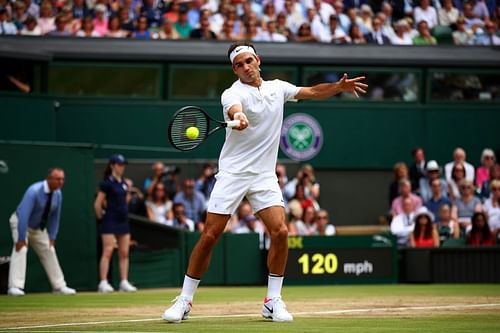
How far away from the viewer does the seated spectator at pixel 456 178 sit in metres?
21.2

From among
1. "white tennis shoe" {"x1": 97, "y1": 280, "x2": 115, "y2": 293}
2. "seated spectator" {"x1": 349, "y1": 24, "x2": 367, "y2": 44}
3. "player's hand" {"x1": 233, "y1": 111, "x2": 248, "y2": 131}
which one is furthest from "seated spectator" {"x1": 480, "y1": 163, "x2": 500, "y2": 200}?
"player's hand" {"x1": 233, "y1": 111, "x2": 248, "y2": 131}

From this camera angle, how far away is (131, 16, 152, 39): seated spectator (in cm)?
2278

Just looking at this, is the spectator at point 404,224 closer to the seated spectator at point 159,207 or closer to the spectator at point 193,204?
the spectator at point 193,204

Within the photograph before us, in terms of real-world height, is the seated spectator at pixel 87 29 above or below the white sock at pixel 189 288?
above

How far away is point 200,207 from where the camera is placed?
66.6 ft

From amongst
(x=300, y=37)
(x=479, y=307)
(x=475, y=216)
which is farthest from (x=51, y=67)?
(x=479, y=307)

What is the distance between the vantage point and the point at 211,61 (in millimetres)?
23234

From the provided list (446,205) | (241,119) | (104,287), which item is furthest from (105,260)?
(241,119)

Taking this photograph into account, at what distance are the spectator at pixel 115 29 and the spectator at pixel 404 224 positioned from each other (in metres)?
6.74

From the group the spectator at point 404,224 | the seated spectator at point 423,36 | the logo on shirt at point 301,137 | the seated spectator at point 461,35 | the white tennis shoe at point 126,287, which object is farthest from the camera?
the seated spectator at point 461,35

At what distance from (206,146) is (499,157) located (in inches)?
258

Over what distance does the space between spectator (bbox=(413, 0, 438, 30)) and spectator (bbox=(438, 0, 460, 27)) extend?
15 cm

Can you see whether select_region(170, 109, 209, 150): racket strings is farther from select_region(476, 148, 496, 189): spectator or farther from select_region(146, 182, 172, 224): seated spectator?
select_region(476, 148, 496, 189): spectator

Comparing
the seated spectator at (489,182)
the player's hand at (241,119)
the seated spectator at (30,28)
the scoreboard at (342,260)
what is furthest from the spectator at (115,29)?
the player's hand at (241,119)
